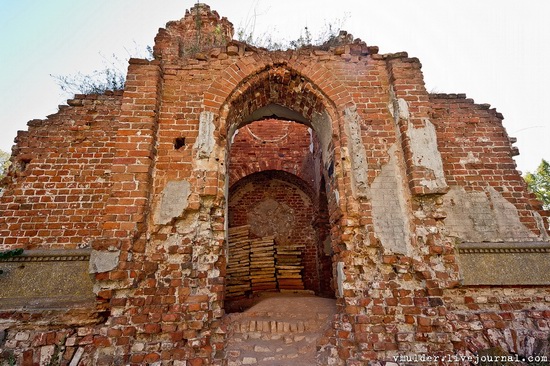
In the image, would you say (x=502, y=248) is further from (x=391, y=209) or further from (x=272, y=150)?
(x=272, y=150)

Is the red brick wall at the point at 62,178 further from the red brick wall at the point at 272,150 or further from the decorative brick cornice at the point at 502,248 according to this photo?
the decorative brick cornice at the point at 502,248

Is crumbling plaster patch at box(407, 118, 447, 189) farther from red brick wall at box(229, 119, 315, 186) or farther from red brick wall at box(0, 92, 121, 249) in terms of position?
red brick wall at box(229, 119, 315, 186)

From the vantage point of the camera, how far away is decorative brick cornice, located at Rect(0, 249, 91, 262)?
3.18m

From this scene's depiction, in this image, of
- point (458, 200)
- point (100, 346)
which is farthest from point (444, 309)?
point (100, 346)

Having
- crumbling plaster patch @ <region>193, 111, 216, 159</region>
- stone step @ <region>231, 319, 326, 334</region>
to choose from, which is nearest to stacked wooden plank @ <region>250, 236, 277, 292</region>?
stone step @ <region>231, 319, 326, 334</region>

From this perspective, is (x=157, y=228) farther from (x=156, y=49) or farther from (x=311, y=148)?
(x=156, y=49)

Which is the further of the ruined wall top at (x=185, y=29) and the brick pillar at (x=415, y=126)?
the ruined wall top at (x=185, y=29)

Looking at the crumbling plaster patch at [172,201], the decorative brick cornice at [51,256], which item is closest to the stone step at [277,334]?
the crumbling plaster patch at [172,201]

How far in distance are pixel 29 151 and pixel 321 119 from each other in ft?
15.5

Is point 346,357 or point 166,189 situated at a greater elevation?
point 166,189

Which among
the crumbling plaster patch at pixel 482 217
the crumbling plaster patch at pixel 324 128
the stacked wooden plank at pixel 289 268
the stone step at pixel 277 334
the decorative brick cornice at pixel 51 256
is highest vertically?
the crumbling plaster patch at pixel 324 128

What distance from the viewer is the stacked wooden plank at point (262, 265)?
23.3 ft

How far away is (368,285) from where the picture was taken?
324 cm

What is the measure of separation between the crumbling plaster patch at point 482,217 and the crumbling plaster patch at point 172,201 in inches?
147
